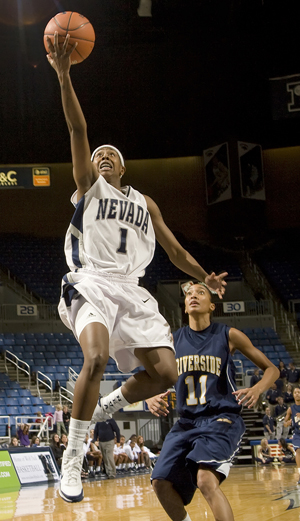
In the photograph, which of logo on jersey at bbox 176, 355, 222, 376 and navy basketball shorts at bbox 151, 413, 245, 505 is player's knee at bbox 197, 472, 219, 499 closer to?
navy basketball shorts at bbox 151, 413, 245, 505

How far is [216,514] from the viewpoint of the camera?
3.92 metres

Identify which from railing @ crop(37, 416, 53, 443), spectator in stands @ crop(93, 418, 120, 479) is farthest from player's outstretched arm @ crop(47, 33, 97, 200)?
railing @ crop(37, 416, 53, 443)

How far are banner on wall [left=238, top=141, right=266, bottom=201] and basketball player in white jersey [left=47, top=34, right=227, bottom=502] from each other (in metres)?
19.8

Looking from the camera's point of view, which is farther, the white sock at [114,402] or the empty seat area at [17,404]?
the empty seat area at [17,404]

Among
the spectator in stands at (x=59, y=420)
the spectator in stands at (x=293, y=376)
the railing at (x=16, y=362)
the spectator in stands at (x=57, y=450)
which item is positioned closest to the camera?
the spectator in stands at (x=57, y=450)

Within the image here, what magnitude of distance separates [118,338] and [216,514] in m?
1.42

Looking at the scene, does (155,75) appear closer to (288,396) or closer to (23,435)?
(288,396)

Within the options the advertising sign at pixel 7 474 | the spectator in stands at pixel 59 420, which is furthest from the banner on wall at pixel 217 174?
the advertising sign at pixel 7 474

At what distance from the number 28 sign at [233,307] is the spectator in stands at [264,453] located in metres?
7.26

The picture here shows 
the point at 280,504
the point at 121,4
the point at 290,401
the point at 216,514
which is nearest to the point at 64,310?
the point at 216,514

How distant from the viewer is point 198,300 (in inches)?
189

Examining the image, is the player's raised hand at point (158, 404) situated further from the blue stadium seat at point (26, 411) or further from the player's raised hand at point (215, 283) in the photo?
the blue stadium seat at point (26, 411)

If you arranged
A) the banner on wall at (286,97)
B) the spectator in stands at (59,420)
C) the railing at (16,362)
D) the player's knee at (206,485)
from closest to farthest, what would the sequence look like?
1. the player's knee at (206,485)
2. the spectator in stands at (59,420)
3. the banner on wall at (286,97)
4. the railing at (16,362)

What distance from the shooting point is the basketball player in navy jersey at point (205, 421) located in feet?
13.4
